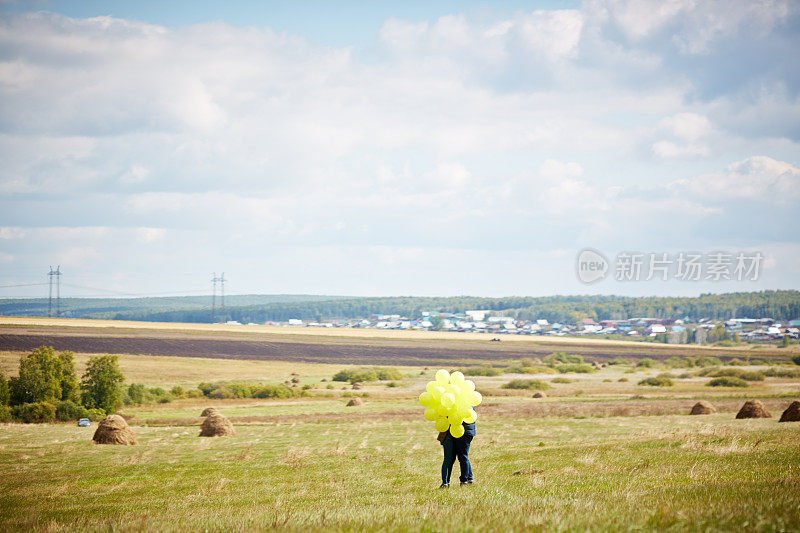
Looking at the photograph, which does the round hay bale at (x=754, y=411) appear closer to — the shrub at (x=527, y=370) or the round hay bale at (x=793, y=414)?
the round hay bale at (x=793, y=414)

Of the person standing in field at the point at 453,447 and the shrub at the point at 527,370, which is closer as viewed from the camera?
the person standing in field at the point at 453,447

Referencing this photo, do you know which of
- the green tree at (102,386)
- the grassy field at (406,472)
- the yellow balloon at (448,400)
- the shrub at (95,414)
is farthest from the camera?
the green tree at (102,386)

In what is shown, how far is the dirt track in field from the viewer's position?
125375mm

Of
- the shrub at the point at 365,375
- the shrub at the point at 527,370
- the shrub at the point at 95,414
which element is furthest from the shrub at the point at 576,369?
the shrub at the point at 95,414

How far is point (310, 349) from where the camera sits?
15212 centimetres

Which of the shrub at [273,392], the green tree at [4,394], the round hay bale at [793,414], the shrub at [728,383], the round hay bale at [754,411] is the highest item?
the round hay bale at [793,414]

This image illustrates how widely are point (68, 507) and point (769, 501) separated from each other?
18603 mm

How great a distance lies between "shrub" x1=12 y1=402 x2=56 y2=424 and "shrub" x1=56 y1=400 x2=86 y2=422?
0.71 metres

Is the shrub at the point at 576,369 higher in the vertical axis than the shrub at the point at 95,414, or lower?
lower

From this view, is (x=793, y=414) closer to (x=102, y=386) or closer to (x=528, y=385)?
(x=528, y=385)

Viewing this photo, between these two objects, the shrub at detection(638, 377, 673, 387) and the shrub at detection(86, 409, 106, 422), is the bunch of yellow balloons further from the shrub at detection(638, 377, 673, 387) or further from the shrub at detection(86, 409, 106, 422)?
the shrub at detection(638, 377, 673, 387)

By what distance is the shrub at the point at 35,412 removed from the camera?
5350 cm

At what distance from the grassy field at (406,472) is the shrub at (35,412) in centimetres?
663

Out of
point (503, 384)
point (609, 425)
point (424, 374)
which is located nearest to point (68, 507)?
point (609, 425)
